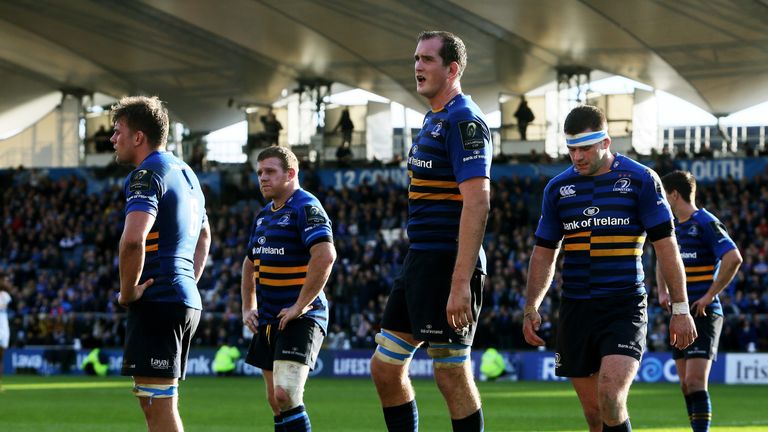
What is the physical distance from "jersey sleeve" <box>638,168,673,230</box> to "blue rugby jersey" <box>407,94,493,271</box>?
1.36 m

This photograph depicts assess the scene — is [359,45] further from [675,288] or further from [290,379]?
[675,288]

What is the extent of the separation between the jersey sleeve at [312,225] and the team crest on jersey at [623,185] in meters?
2.29

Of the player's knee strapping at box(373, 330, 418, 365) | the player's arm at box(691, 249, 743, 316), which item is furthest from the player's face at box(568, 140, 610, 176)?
the player's arm at box(691, 249, 743, 316)

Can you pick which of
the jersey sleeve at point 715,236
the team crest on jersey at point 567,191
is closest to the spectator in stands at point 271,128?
the jersey sleeve at point 715,236

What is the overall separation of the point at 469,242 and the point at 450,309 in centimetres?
38

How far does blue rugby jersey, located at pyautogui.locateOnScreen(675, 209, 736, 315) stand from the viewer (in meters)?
11.6

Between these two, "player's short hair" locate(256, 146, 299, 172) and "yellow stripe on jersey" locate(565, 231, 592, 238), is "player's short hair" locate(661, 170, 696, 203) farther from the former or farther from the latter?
"player's short hair" locate(256, 146, 299, 172)

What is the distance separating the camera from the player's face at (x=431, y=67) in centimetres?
739

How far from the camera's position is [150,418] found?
7.48 m

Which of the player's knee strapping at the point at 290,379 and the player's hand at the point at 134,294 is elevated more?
the player's hand at the point at 134,294

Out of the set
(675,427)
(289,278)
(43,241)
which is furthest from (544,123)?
(289,278)

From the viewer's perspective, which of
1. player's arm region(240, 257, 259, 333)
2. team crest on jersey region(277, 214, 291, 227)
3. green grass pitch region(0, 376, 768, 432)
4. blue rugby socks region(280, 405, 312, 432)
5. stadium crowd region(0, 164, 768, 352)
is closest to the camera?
blue rugby socks region(280, 405, 312, 432)

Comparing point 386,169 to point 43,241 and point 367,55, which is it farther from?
point 43,241

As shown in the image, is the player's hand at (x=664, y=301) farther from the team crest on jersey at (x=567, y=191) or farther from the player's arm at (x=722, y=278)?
the team crest on jersey at (x=567, y=191)
